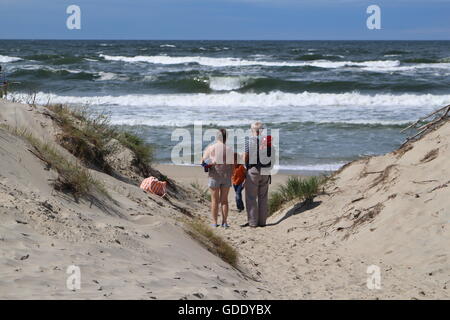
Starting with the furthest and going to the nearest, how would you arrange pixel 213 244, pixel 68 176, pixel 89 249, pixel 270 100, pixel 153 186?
pixel 270 100, pixel 153 186, pixel 213 244, pixel 68 176, pixel 89 249

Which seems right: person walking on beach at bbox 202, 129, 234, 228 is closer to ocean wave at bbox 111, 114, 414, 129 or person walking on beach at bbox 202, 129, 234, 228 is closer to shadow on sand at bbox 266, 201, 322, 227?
shadow on sand at bbox 266, 201, 322, 227

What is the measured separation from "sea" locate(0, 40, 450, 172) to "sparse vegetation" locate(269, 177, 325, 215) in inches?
138

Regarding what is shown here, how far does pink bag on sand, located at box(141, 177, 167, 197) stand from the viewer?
8.79m

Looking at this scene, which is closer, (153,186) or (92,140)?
(92,140)

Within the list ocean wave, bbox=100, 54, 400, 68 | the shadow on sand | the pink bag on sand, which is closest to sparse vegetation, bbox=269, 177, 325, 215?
the shadow on sand

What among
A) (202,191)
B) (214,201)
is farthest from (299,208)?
(202,191)

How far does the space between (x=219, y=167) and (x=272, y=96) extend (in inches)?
826

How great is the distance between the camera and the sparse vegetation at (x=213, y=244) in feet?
19.8

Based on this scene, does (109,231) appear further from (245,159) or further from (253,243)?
(245,159)

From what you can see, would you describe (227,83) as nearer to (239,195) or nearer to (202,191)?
(202,191)

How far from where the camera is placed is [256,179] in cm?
848

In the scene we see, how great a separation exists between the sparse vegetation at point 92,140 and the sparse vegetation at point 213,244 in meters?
2.37

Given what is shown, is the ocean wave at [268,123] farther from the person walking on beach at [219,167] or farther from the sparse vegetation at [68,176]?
the sparse vegetation at [68,176]
